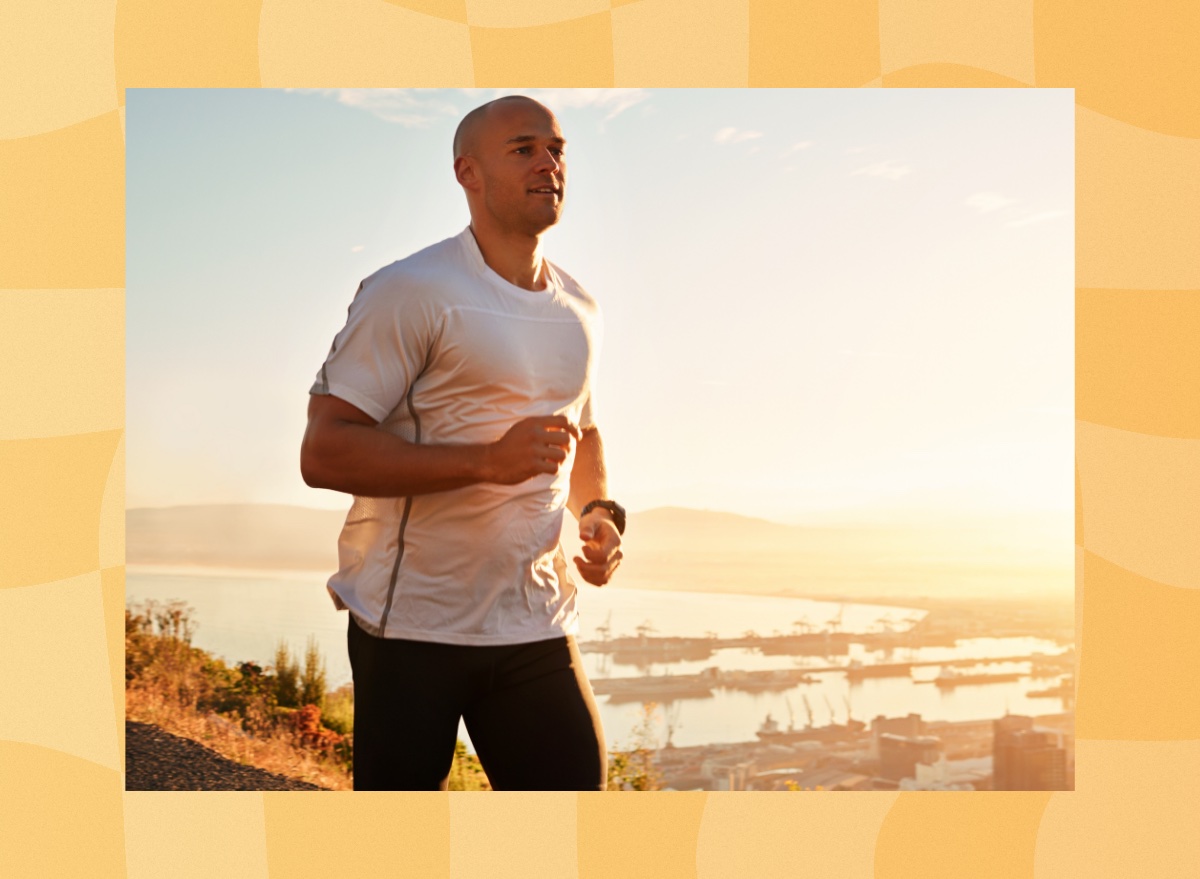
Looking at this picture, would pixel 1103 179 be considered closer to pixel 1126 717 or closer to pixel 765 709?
pixel 1126 717

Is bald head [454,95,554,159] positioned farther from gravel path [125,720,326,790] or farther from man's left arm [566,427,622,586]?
gravel path [125,720,326,790]

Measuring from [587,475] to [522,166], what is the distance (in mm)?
674

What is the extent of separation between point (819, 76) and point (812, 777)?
101 inches

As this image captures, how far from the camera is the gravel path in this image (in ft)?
13.3

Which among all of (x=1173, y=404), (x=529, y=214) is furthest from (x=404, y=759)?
(x=1173, y=404)

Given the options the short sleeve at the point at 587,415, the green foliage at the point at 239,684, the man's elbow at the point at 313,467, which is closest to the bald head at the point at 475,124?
the short sleeve at the point at 587,415

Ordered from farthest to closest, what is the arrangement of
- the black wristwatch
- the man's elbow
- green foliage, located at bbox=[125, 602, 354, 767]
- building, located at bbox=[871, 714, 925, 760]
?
green foliage, located at bbox=[125, 602, 354, 767] → building, located at bbox=[871, 714, 925, 760] → the black wristwatch → the man's elbow

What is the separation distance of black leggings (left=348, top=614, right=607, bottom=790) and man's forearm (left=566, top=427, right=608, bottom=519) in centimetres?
35

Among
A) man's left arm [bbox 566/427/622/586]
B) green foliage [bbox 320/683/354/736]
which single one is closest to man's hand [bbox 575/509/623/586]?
man's left arm [bbox 566/427/622/586]

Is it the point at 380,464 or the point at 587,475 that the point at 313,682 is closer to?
the point at 587,475

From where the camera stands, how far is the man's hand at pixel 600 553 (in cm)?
211

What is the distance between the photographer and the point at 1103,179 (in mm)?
2789

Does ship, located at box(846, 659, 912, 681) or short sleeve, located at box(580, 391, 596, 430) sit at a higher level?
short sleeve, located at box(580, 391, 596, 430)

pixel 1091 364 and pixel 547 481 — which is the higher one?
pixel 1091 364
